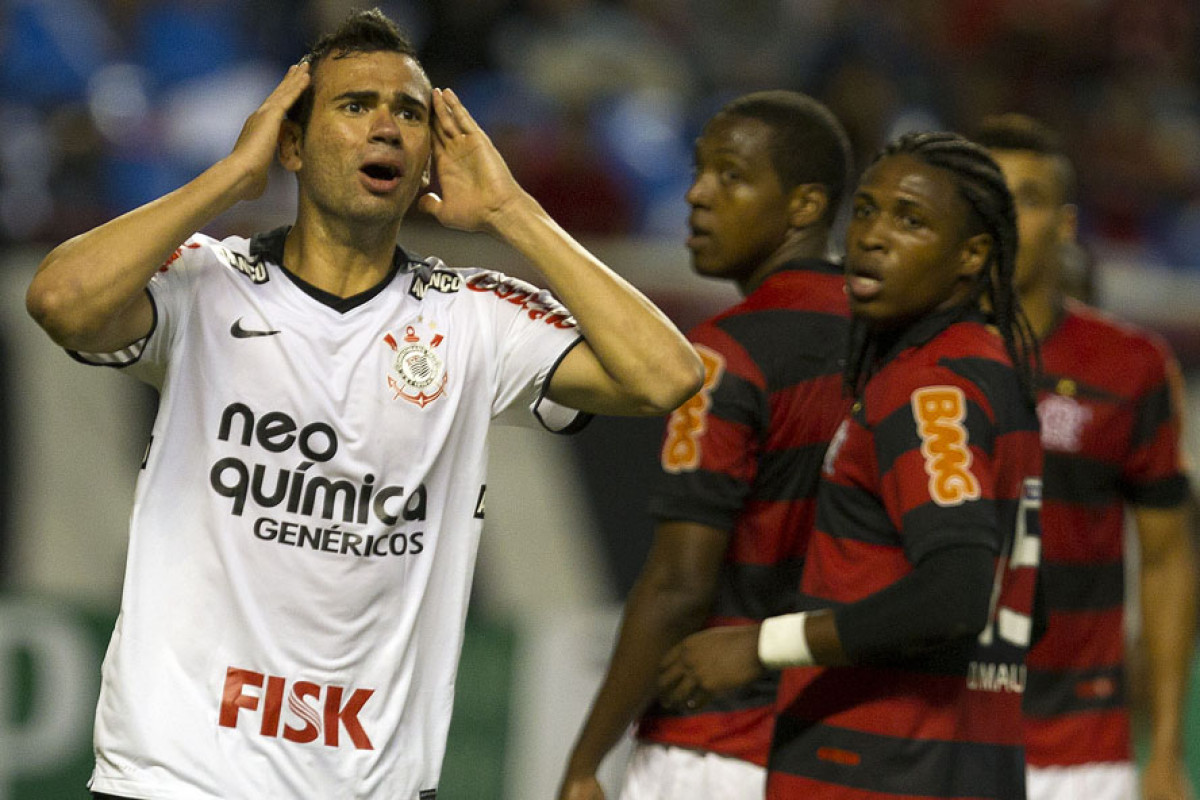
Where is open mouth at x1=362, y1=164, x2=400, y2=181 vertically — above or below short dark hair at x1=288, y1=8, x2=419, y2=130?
below

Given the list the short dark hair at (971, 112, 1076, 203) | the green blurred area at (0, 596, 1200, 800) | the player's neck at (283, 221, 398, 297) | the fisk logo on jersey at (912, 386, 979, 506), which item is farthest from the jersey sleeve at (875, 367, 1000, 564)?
the green blurred area at (0, 596, 1200, 800)

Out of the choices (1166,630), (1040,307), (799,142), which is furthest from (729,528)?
(1166,630)

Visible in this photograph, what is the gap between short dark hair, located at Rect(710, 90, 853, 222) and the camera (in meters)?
4.13

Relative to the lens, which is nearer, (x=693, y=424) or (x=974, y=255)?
(x=974, y=255)

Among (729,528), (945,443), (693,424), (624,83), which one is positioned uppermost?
(624,83)

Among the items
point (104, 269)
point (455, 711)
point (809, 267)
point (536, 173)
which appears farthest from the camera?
point (536, 173)

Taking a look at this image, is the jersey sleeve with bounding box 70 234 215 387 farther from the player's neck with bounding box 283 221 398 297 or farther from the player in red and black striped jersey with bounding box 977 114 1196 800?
the player in red and black striped jersey with bounding box 977 114 1196 800

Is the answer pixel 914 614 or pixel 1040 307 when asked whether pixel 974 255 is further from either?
pixel 1040 307

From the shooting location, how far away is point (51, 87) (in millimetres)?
8273

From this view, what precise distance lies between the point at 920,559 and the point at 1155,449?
6.17 feet

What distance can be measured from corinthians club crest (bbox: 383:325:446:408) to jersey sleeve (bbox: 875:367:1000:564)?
863 mm

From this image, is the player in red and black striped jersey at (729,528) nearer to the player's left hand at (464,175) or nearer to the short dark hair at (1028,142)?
the player's left hand at (464,175)

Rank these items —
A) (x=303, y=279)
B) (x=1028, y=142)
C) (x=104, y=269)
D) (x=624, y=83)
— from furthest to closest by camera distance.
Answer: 1. (x=624, y=83)
2. (x=1028, y=142)
3. (x=303, y=279)
4. (x=104, y=269)

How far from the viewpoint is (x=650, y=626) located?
3.77m
